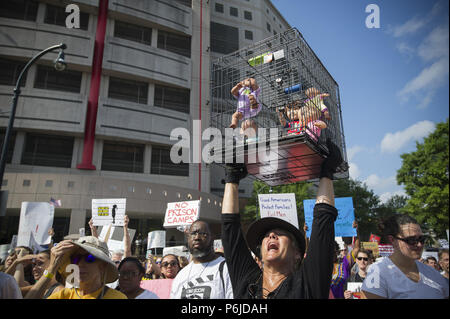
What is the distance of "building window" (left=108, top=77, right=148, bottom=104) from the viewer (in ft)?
84.9

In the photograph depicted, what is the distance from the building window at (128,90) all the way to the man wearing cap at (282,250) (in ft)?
85.5

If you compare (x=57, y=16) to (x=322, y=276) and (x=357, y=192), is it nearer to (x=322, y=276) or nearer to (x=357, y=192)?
(x=322, y=276)

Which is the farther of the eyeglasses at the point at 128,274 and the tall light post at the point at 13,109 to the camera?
the tall light post at the point at 13,109

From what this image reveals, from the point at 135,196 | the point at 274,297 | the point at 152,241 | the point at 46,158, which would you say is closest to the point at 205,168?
the point at 135,196

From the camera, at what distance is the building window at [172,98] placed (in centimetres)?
2762

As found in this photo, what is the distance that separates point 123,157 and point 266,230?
25.2m

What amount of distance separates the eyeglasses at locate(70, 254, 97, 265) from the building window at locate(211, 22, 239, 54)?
112 ft

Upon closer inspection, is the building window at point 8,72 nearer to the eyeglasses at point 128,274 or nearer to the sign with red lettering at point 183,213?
the sign with red lettering at point 183,213

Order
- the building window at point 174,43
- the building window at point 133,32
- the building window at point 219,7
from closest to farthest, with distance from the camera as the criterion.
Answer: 1. the building window at point 133,32
2. the building window at point 174,43
3. the building window at point 219,7

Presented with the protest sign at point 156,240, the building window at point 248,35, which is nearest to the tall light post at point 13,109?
the protest sign at point 156,240

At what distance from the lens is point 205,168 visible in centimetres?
2794

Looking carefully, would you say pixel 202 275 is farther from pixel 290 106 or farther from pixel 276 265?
pixel 290 106

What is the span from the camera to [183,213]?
782 cm

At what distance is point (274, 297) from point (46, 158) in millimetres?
26055
